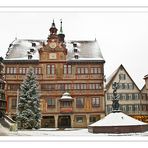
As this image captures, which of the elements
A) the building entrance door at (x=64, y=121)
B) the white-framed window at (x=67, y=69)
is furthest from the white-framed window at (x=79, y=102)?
the white-framed window at (x=67, y=69)

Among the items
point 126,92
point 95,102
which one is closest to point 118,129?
point 95,102

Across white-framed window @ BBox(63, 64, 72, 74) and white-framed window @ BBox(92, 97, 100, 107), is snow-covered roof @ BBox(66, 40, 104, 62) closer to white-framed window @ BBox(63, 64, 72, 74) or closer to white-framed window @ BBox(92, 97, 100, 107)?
white-framed window @ BBox(63, 64, 72, 74)

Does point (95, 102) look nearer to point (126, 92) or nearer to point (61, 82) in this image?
point (126, 92)

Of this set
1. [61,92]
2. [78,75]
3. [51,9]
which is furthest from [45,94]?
[51,9]

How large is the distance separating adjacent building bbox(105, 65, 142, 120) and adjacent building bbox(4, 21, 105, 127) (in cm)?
211

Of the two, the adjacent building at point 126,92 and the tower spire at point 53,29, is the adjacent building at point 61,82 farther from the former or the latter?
the adjacent building at point 126,92

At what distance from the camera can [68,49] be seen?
43500 mm

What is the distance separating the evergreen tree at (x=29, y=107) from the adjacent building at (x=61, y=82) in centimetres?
539

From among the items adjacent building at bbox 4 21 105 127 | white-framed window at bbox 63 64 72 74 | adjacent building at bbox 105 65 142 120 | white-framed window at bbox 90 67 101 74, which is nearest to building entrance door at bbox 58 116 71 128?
adjacent building at bbox 4 21 105 127

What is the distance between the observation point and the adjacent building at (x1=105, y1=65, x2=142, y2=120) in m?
43.4

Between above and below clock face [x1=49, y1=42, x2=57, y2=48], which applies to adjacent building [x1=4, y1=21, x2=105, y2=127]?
below

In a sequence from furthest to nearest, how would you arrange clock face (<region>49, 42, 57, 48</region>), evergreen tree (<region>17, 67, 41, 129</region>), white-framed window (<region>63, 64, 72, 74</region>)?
white-framed window (<region>63, 64, 72, 74</region>) → clock face (<region>49, 42, 57, 48</region>) → evergreen tree (<region>17, 67, 41, 129</region>)

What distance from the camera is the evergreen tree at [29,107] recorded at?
34.7 metres

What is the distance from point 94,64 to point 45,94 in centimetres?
669
